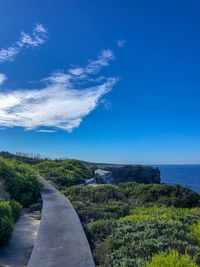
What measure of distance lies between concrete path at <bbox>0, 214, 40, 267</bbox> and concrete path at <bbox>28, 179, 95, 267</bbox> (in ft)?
1.62

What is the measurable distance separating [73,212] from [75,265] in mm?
5513

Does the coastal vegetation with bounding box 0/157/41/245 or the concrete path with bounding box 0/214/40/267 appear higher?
the coastal vegetation with bounding box 0/157/41/245

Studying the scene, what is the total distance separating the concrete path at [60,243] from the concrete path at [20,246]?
0.49 meters

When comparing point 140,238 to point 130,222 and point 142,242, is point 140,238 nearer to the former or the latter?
point 142,242

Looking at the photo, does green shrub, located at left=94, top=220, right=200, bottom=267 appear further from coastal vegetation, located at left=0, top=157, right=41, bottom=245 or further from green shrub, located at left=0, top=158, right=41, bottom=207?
green shrub, located at left=0, top=158, right=41, bottom=207

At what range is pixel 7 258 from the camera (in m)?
8.58

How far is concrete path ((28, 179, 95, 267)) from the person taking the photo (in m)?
7.02

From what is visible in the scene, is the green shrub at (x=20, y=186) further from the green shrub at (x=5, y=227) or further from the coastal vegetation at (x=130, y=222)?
the green shrub at (x=5, y=227)

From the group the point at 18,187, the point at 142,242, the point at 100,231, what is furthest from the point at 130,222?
the point at 18,187

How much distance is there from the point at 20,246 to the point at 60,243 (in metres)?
1.82

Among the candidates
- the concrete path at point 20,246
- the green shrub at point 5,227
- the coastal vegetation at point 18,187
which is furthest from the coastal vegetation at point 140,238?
the coastal vegetation at point 18,187

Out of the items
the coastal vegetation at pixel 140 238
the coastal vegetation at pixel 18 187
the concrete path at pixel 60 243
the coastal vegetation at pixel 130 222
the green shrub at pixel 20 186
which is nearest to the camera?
the coastal vegetation at pixel 140 238

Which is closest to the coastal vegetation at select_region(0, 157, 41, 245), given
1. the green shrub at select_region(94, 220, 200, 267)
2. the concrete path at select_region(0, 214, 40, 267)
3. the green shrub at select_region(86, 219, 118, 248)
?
the concrete path at select_region(0, 214, 40, 267)

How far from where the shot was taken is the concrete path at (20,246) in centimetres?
835
